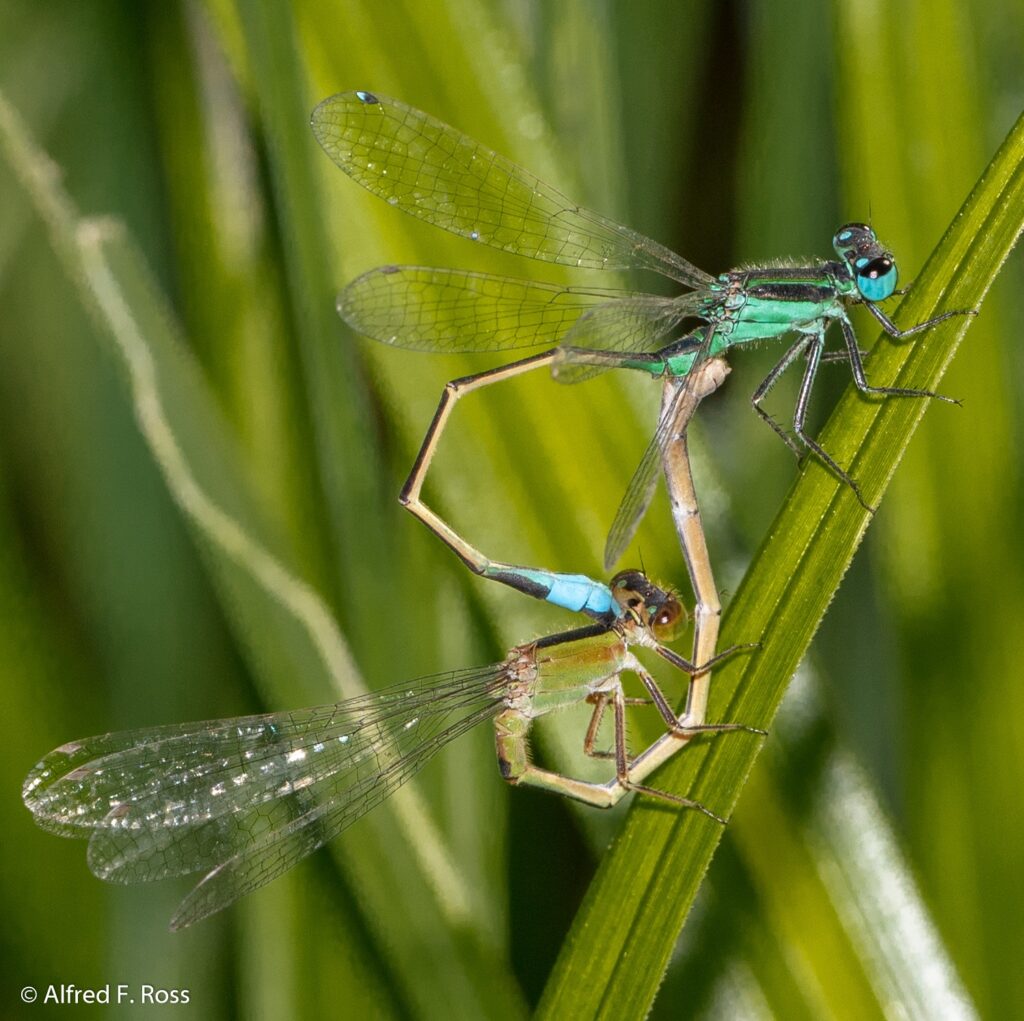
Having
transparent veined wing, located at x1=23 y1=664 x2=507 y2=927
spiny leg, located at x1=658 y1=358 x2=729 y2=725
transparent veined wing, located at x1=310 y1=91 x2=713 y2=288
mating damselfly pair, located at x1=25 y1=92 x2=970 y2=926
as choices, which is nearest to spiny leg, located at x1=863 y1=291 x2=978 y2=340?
mating damselfly pair, located at x1=25 y1=92 x2=970 y2=926

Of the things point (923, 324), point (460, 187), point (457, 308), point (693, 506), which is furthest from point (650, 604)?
point (460, 187)

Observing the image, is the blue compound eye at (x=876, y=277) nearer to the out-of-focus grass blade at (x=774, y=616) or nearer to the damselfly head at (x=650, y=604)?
the out-of-focus grass blade at (x=774, y=616)

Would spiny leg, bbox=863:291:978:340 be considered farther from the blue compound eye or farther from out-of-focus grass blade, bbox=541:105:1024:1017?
the blue compound eye

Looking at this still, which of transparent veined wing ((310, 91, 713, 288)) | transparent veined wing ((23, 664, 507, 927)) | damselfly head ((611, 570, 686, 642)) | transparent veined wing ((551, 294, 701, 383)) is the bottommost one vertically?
transparent veined wing ((23, 664, 507, 927))

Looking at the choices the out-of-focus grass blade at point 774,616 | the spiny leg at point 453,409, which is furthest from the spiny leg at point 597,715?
the out-of-focus grass blade at point 774,616

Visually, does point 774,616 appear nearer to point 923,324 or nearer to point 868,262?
point 923,324
